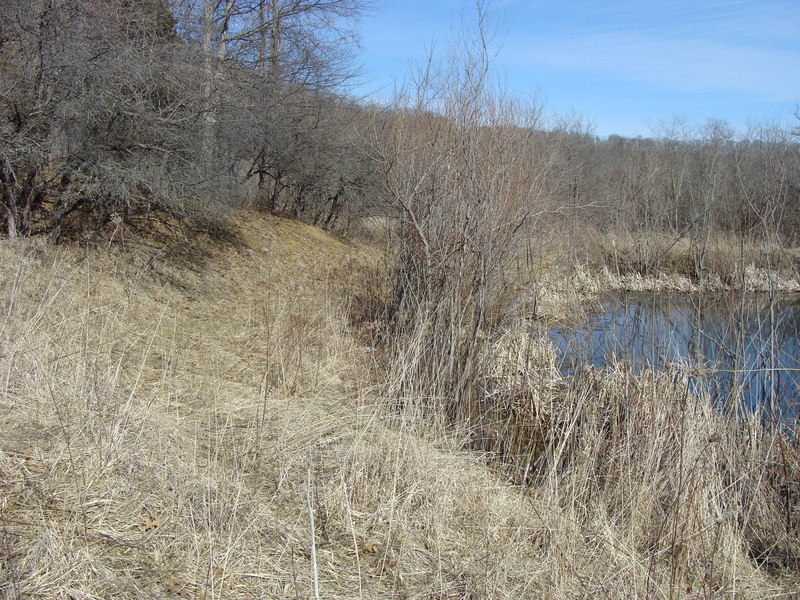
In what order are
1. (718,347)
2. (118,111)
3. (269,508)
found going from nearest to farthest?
(269,508)
(718,347)
(118,111)

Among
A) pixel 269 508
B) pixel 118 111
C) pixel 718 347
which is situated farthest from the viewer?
pixel 118 111

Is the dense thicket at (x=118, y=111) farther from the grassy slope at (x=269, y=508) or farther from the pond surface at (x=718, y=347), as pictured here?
the pond surface at (x=718, y=347)

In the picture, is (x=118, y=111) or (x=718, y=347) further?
(x=118, y=111)

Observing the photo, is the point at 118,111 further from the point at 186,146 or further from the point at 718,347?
the point at 718,347

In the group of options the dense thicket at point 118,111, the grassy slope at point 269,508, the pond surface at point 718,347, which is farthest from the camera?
the dense thicket at point 118,111

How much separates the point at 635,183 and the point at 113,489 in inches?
208

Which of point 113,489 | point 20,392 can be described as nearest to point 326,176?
point 20,392

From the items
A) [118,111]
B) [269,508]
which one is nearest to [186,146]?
[118,111]

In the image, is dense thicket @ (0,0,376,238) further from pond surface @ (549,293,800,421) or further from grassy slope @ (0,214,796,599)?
pond surface @ (549,293,800,421)

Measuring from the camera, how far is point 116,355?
19.9ft

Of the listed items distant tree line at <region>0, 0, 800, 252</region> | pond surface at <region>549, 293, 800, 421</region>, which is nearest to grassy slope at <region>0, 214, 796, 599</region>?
pond surface at <region>549, 293, 800, 421</region>

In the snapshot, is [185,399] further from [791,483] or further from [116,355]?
[791,483]

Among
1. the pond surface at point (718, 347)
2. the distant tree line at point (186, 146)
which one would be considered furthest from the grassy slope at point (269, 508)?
the distant tree line at point (186, 146)

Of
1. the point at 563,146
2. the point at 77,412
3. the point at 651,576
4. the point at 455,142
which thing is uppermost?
the point at 563,146
